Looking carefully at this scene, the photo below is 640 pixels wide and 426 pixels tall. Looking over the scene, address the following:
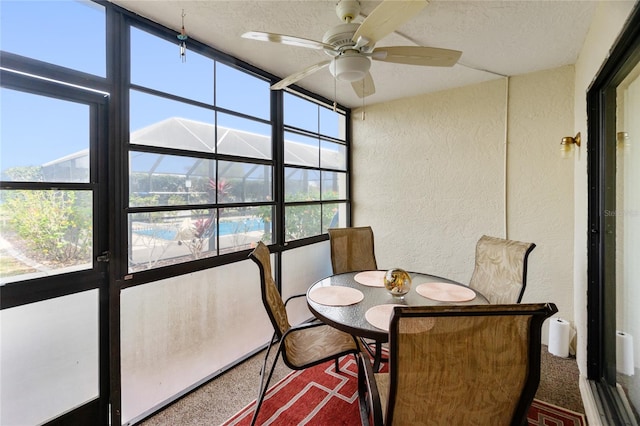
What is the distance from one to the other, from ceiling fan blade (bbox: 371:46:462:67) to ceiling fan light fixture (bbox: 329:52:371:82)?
80 mm

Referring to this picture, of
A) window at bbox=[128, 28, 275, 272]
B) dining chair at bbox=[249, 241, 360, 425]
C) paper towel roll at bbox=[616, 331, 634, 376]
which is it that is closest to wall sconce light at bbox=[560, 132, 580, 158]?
paper towel roll at bbox=[616, 331, 634, 376]

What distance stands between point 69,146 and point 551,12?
2.96 m

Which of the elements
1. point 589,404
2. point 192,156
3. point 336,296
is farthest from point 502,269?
point 192,156

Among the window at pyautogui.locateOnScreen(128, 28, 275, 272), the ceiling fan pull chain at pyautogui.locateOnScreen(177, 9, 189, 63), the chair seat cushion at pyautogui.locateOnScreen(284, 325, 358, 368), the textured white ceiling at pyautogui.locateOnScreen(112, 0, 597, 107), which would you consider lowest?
the chair seat cushion at pyautogui.locateOnScreen(284, 325, 358, 368)

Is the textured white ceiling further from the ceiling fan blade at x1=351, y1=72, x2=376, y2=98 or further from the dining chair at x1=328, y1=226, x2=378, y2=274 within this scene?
the dining chair at x1=328, y1=226, x2=378, y2=274

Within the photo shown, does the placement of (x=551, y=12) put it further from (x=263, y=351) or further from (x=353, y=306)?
(x=263, y=351)

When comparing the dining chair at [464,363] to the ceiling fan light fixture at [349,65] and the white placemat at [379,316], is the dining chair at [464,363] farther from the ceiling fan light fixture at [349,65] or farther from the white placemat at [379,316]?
the ceiling fan light fixture at [349,65]

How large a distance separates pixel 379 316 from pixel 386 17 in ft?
4.72

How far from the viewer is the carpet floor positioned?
1825 millimetres

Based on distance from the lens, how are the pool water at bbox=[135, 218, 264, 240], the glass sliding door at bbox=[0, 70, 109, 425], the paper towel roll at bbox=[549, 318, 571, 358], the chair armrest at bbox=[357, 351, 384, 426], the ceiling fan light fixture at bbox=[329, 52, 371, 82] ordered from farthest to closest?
the paper towel roll at bbox=[549, 318, 571, 358], the pool water at bbox=[135, 218, 264, 240], the ceiling fan light fixture at bbox=[329, 52, 371, 82], the glass sliding door at bbox=[0, 70, 109, 425], the chair armrest at bbox=[357, 351, 384, 426]

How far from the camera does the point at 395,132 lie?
137 inches

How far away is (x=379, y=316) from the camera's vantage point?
5.12 ft

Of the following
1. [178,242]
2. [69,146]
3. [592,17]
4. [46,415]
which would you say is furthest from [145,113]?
[592,17]

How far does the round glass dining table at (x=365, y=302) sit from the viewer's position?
1452mm
